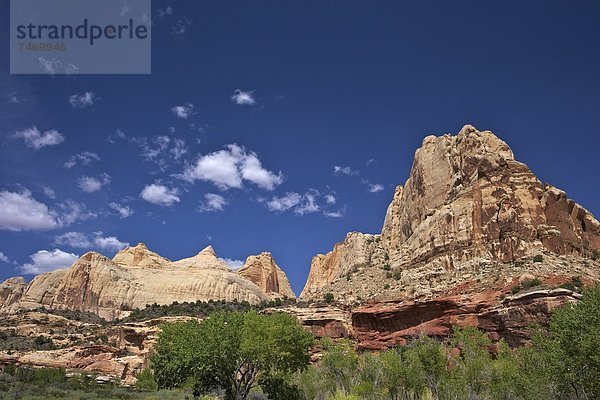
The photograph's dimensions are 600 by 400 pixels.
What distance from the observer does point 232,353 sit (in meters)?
30.3

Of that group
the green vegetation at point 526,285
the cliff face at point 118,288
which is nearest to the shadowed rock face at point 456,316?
the green vegetation at point 526,285

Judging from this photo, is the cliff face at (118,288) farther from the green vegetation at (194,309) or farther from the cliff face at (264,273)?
the cliff face at (264,273)

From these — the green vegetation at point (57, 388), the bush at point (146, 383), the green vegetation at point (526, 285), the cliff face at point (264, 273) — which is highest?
the cliff face at point (264, 273)

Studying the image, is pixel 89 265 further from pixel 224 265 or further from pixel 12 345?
pixel 12 345

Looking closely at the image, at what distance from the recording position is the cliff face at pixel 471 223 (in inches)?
2357

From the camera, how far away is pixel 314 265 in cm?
14812

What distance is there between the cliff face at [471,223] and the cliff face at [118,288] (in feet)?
119

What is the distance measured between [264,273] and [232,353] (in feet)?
395

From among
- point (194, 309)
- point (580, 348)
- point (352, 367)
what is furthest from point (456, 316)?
point (194, 309)

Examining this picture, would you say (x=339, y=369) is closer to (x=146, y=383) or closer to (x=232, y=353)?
(x=232, y=353)

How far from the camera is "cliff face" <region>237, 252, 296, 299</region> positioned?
14688cm

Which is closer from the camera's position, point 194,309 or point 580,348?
point 580,348

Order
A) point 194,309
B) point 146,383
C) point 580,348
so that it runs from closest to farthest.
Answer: point 580,348 → point 146,383 → point 194,309

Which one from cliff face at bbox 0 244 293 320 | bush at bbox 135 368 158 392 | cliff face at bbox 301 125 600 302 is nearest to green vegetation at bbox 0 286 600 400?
bush at bbox 135 368 158 392
